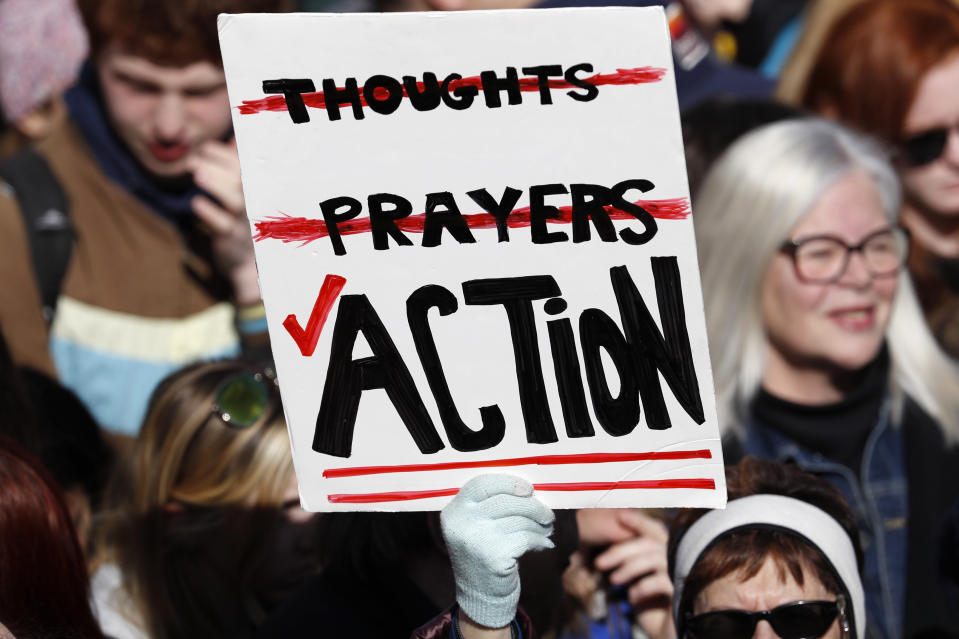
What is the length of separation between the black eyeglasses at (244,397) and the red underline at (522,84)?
1006mm

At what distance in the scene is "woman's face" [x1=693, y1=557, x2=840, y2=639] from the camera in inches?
72.6

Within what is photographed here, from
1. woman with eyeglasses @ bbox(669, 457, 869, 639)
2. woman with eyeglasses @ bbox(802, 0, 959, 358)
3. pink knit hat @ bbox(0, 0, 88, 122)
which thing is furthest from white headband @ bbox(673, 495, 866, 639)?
pink knit hat @ bbox(0, 0, 88, 122)

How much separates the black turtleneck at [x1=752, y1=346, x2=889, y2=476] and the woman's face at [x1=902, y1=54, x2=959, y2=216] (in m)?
0.87

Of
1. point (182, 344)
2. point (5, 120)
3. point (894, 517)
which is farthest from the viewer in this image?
point (5, 120)

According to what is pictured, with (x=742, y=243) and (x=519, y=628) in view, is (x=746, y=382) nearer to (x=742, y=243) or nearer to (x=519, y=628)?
(x=742, y=243)

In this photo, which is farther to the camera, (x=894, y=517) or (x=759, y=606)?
(x=894, y=517)

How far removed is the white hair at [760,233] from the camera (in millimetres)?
2883

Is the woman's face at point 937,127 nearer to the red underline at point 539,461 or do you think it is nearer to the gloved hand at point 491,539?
the red underline at point 539,461

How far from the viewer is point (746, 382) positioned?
2.93 m

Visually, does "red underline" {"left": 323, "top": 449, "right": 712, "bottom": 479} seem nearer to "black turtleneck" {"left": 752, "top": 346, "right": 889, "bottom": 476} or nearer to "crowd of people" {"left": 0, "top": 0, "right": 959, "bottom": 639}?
"crowd of people" {"left": 0, "top": 0, "right": 959, "bottom": 639}

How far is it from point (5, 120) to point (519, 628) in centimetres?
312

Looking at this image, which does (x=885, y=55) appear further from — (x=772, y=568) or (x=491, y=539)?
(x=491, y=539)

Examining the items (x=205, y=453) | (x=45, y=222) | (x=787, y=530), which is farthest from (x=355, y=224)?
(x=45, y=222)

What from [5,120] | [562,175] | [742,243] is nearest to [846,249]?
[742,243]
